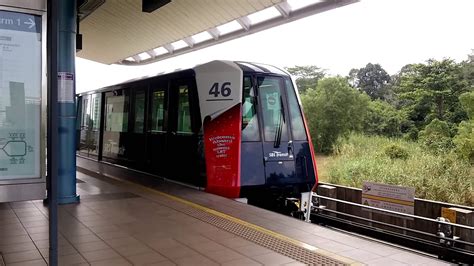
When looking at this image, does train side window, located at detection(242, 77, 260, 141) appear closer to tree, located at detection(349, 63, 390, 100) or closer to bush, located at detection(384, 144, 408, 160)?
bush, located at detection(384, 144, 408, 160)

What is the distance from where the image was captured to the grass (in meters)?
9.93

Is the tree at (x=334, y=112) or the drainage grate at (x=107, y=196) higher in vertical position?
the tree at (x=334, y=112)

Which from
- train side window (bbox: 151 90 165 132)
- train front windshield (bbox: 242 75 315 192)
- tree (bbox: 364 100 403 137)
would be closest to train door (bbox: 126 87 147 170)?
train side window (bbox: 151 90 165 132)

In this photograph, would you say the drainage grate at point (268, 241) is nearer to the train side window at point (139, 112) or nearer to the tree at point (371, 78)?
the train side window at point (139, 112)

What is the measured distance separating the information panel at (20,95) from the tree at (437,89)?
66.3ft

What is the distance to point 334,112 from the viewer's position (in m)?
→ 22.5

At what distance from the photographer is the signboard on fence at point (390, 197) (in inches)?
279

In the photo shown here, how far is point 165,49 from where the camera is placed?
17906 mm

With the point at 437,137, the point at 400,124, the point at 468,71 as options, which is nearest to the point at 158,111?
the point at 437,137

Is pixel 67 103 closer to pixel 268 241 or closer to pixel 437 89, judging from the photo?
pixel 268 241

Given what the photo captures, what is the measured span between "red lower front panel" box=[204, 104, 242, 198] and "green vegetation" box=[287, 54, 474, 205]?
5.84m

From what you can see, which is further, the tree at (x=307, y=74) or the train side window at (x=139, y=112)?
the tree at (x=307, y=74)

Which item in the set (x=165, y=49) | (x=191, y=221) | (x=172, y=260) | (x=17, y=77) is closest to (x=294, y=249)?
(x=172, y=260)

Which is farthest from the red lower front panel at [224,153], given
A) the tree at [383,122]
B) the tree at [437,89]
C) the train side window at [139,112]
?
the tree at [383,122]
